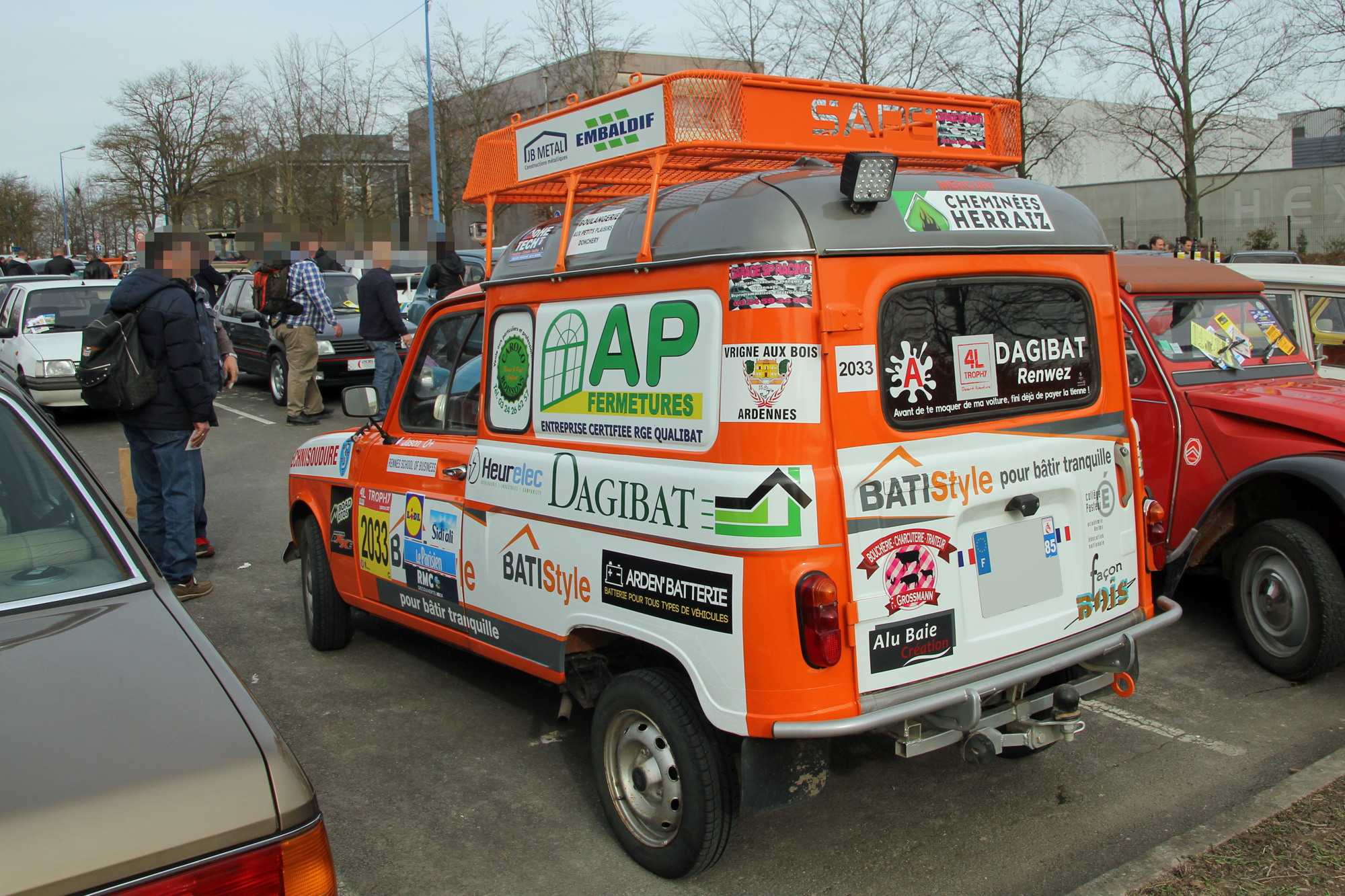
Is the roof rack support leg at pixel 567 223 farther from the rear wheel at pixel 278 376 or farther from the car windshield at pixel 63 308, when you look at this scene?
the car windshield at pixel 63 308

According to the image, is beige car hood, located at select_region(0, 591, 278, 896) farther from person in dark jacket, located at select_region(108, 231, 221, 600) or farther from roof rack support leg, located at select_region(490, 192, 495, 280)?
person in dark jacket, located at select_region(108, 231, 221, 600)

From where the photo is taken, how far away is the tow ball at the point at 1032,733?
10.0 ft

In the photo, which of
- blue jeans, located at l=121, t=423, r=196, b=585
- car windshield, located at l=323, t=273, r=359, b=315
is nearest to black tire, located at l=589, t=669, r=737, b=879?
blue jeans, located at l=121, t=423, r=196, b=585

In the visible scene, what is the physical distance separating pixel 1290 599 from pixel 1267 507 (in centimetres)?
50

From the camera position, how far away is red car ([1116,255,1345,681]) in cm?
465

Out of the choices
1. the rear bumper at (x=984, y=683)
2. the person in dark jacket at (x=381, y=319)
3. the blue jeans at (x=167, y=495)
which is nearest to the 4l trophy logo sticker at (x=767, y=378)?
the rear bumper at (x=984, y=683)

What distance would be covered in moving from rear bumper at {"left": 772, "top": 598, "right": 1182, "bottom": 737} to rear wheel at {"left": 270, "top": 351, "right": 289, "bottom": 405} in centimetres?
1202

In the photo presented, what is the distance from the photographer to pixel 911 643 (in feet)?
9.58

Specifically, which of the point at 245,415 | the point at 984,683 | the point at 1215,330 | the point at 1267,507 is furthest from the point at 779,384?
the point at 245,415

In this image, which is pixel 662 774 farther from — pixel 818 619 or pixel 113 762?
pixel 113 762

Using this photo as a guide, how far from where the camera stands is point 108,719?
6.66ft

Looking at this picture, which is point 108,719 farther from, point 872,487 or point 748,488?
point 872,487

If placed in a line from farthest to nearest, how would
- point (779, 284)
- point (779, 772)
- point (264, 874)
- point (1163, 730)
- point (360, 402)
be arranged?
point (360, 402) < point (1163, 730) < point (779, 772) < point (779, 284) < point (264, 874)

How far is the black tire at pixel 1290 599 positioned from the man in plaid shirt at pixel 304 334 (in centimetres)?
1019
